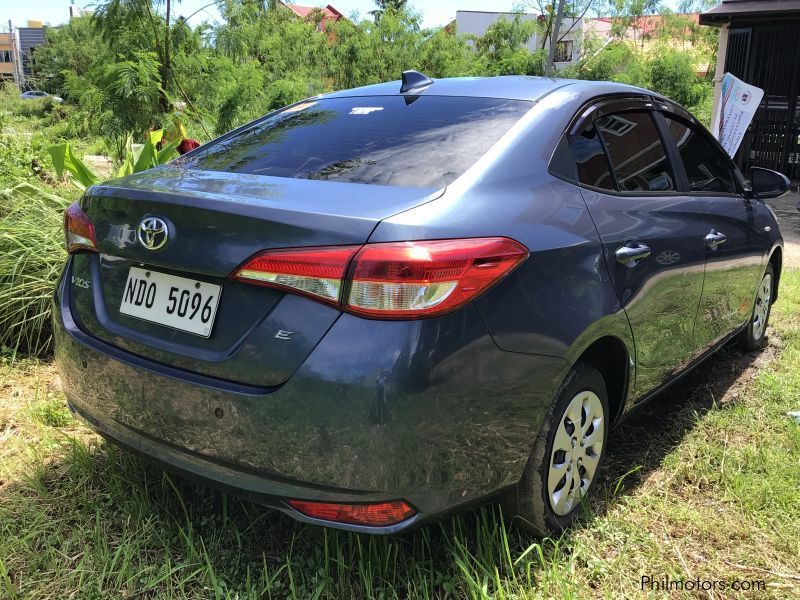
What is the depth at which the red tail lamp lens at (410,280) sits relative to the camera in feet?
5.41

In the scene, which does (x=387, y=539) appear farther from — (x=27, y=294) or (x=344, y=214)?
(x=27, y=294)

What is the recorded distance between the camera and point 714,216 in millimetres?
3146

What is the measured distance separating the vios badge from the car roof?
1234 millimetres

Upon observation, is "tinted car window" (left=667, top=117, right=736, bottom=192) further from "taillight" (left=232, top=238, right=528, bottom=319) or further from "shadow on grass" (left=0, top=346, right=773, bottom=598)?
"taillight" (left=232, top=238, right=528, bottom=319)

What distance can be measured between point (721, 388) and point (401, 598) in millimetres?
2446

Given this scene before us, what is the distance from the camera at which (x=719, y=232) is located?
3145 millimetres

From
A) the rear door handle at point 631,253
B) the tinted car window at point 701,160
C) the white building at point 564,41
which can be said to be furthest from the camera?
the white building at point 564,41

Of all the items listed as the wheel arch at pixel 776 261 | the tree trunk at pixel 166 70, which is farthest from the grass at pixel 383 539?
the tree trunk at pixel 166 70

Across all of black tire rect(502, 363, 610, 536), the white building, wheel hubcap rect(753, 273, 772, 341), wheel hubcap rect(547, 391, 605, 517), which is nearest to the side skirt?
wheel hubcap rect(547, 391, 605, 517)

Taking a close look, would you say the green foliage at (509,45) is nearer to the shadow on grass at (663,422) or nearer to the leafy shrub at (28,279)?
the shadow on grass at (663,422)

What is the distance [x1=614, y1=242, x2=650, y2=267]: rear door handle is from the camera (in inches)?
91.0

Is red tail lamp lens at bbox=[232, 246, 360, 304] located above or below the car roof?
below

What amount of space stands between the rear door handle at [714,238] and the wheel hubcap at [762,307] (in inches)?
43.6

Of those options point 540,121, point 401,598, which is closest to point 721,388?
point 540,121
